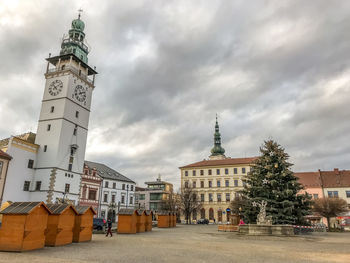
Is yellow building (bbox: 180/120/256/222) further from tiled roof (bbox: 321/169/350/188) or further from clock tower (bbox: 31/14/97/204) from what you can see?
clock tower (bbox: 31/14/97/204)

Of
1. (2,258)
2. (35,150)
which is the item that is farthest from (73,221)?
(35,150)

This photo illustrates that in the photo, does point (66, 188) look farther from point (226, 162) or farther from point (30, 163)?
point (226, 162)

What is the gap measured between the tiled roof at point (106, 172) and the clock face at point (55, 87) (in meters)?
19.3

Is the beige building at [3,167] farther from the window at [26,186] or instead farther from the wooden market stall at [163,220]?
the wooden market stall at [163,220]

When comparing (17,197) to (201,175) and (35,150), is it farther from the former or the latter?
(201,175)

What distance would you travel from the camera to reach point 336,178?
190ft

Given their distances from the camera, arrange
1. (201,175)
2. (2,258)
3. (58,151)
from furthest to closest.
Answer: (201,175)
(58,151)
(2,258)

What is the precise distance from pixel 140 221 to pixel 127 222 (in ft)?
6.61

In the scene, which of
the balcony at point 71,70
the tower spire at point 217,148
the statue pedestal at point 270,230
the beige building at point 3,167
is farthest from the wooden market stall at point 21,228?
the tower spire at point 217,148

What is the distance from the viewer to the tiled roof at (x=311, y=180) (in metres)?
58.3

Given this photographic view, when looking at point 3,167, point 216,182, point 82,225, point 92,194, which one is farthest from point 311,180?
point 3,167

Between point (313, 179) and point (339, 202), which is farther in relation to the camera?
point (313, 179)

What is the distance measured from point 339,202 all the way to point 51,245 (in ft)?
128

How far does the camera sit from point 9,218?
11.3 metres
